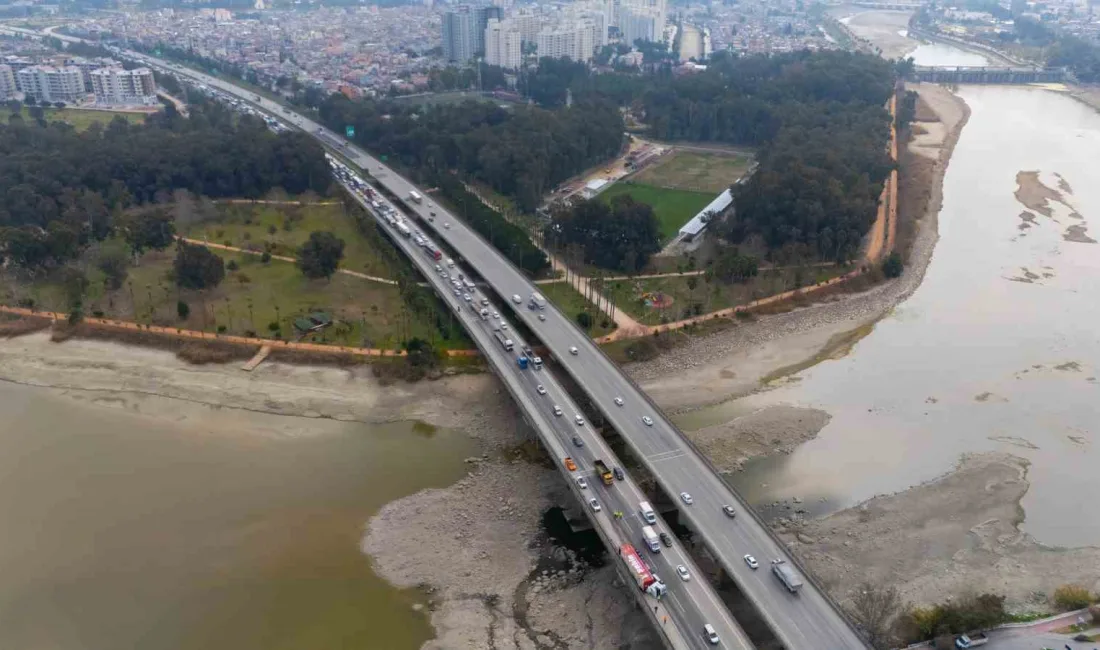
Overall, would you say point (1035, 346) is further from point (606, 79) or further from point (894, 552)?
point (606, 79)

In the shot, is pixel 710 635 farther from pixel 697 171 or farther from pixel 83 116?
pixel 83 116

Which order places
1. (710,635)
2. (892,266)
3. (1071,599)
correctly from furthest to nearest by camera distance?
(892,266) < (1071,599) < (710,635)

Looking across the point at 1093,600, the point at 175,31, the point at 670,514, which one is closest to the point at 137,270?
the point at 670,514

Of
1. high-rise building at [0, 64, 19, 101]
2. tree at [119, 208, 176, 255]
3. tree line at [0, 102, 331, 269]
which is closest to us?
tree at [119, 208, 176, 255]

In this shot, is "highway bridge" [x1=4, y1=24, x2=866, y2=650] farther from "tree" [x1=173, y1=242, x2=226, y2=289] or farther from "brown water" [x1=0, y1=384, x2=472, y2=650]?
"tree" [x1=173, y1=242, x2=226, y2=289]

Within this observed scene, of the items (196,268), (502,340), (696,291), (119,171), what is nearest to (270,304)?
(196,268)

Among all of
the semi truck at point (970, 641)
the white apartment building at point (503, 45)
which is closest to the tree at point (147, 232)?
the semi truck at point (970, 641)

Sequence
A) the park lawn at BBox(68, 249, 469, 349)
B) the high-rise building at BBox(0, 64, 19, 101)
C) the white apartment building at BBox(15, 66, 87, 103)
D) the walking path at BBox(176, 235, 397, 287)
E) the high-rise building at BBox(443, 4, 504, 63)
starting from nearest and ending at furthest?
1. the park lawn at BBox(68, 249, 469, 349)
2. the walking path at BBox(176, 235, 397, 287)
3. the high-rise building at BBox(0, 64, 19, 101)
4. the white apartment building at BBox(15, 66, 87, 103)
5. the high-rise building at BBox(443, 4, 504, 63)

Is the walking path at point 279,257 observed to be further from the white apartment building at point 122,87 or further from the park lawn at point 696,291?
the white apartment building at point 122,87

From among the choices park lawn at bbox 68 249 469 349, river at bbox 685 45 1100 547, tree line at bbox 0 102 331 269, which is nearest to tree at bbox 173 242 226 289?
park lawn at bbox 68 249 469 349
